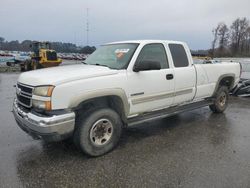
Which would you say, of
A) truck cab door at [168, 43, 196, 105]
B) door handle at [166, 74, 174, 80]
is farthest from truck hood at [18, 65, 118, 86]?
truck cab door at [168, 43, 196, 105]

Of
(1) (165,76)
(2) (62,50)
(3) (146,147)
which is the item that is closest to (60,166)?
(3) (146,147)

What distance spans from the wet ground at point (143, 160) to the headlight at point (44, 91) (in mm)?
1130

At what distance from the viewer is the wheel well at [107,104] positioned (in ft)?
12.1

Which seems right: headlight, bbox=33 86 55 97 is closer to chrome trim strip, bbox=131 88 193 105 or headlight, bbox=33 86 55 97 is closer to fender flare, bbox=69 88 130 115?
fender flare, bbox=69 88 130 115

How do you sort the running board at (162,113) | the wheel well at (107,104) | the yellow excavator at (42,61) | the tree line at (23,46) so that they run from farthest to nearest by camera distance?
1. the tree line at (23,46)
2. the yellow excavator at (42,61)
3. the running board at (162,113)
4. the wheel well at (107,104)

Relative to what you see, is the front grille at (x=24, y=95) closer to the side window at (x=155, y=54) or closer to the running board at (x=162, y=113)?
the running board at (x=162, y=113)

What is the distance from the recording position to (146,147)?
13.9 feet

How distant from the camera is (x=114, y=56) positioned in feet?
14.6

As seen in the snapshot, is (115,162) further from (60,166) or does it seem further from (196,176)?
(196,176)

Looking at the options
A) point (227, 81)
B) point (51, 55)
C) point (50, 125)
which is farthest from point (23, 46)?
point (50, 125)

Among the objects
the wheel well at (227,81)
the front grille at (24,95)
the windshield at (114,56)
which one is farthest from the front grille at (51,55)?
the front grille at (24,95)

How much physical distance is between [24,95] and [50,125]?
2.70ft

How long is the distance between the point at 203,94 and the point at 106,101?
2861 millimetres

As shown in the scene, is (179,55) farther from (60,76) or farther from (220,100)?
(60,76)
